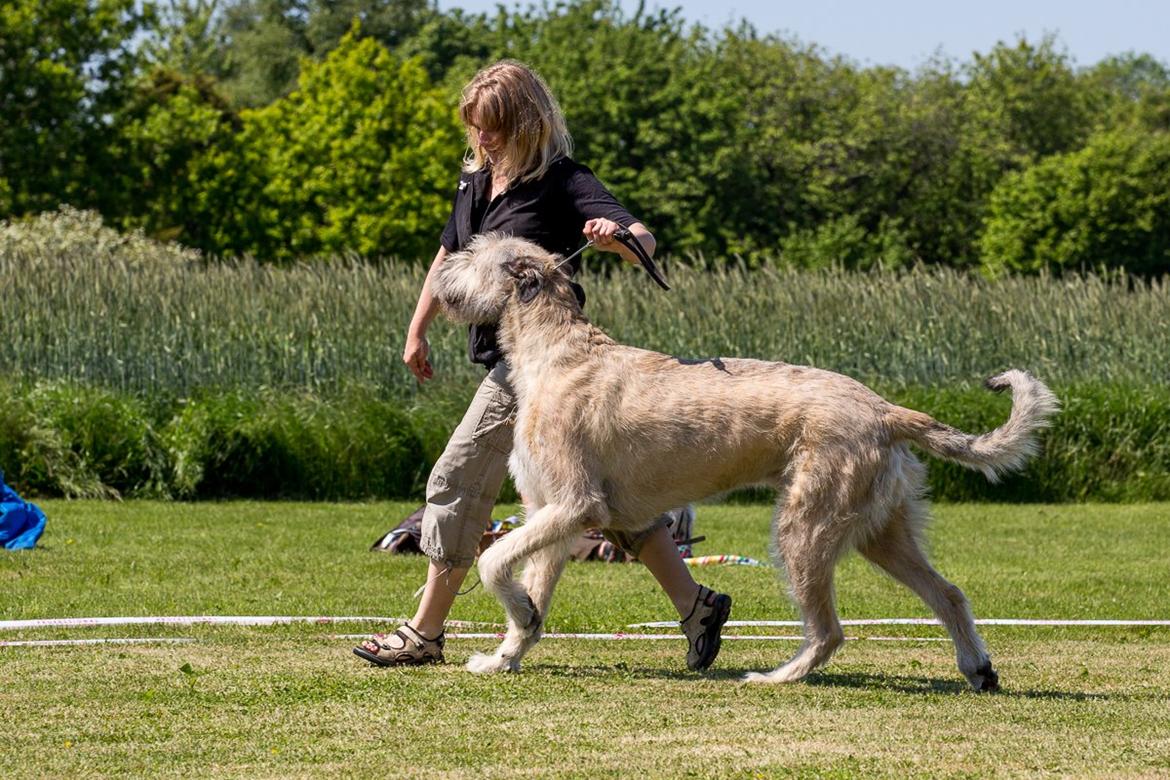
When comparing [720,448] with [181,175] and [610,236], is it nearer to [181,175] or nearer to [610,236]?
[610,236]

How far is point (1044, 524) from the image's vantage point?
1548 cm

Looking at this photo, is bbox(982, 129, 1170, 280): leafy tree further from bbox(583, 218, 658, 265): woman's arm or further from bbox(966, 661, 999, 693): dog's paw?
bbox(583, 218, 658, 265): woman's arm

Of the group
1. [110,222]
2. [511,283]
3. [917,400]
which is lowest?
[110,222]

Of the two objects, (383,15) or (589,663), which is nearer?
(589,663)

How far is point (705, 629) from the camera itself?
7.02 m

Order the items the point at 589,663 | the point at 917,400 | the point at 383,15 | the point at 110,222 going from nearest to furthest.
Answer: the point at 589,663
the point at 917,400
the point at 110,222
the point at 383,15

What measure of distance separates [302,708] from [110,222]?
39.9 m

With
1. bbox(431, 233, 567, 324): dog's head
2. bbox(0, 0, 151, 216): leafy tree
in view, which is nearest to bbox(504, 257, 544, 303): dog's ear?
bbox(431, 233, 567, 324): dog's head

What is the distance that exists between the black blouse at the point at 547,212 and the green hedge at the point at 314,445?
9.45m

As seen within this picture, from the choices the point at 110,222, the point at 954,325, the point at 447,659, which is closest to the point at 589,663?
the point at 447,659

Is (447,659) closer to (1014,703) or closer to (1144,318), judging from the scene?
(1014,703)

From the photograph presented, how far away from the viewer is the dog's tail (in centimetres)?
641

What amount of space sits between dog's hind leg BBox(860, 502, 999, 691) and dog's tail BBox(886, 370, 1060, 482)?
30cm

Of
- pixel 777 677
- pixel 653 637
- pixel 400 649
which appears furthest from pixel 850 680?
pixel 400 649
